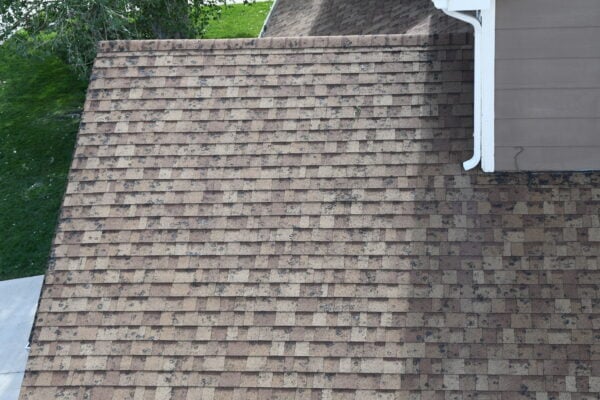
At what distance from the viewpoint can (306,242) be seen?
6.84 metres

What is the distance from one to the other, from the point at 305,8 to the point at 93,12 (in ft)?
9.75

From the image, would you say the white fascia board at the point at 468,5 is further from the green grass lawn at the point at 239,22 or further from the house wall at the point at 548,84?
the green grass lawn at the point at 239,22

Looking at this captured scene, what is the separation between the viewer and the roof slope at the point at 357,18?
8.80m

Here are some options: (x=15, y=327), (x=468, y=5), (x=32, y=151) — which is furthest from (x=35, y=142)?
(x=468, y=5)

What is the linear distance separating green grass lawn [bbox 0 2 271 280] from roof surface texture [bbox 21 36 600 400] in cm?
567

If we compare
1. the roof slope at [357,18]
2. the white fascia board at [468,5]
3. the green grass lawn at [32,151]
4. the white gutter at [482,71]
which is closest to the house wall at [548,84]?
the white gutter at [482,71]

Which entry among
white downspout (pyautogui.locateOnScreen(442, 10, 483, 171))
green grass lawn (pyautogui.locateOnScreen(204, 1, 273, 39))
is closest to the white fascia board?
white downspout (pyautogui.locateOnScreen(442, 10, 483, 171))

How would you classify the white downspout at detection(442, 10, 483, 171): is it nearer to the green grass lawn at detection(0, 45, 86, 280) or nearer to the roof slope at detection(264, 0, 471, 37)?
the roof slope at detection(264, 0, 471, 37)

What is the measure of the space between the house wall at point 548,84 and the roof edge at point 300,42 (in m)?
0.91

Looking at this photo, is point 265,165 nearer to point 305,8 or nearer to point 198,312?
point 198,312

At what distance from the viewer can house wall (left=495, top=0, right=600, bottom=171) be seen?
6395 millimetres

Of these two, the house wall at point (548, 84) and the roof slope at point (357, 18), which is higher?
the house wall at point (548, 84)

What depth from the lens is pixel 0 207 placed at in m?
13.7

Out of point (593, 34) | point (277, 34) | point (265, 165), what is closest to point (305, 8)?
point (277, 34)
